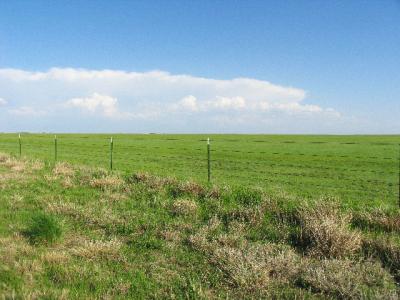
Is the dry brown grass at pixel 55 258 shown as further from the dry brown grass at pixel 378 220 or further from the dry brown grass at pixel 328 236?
the dry brown grass at pixel 378 220

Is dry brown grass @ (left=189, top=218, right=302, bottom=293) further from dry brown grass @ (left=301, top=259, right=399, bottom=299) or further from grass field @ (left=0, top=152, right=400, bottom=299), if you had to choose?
dry brown grass @ (left=301, top=259, right=399, bottom=299)

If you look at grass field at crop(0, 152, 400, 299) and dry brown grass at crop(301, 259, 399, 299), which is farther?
grass field at crop(0, 152, 400, 299)

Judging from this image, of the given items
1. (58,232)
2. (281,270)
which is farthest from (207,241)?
(58,232)

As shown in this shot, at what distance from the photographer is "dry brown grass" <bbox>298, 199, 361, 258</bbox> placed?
7.55 meters

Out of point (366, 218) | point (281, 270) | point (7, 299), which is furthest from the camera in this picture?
point (366, 218)

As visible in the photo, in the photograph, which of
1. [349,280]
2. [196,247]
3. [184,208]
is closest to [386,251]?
[349,280]

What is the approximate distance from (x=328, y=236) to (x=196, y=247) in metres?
2.56

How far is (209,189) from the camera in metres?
12.3

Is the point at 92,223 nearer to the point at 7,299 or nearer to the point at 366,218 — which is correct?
the point at 7,299

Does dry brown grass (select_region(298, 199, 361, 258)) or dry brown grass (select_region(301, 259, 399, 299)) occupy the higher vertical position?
dry brown grass (select_region(298, 199, 361, 258))

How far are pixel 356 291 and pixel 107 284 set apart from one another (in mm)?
3661

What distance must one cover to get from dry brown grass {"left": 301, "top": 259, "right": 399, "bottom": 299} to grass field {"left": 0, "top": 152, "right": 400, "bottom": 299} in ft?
0.06

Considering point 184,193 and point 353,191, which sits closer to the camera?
point 184,193

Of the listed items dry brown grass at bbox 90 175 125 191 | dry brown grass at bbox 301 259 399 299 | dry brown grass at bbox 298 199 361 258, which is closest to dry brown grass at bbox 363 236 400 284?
dry brown grass at bbox 298 199 361 258
